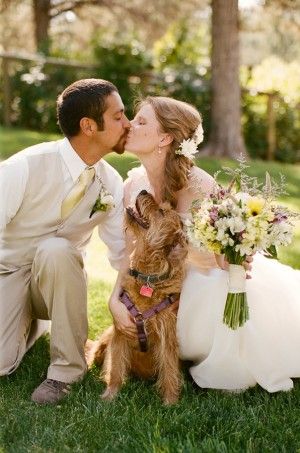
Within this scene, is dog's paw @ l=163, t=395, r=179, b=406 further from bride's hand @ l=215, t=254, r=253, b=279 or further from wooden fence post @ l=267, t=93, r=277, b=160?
wooden fence post @ l=267, t=93, r=277, b=160

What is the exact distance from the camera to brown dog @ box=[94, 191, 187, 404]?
3199 millimetres

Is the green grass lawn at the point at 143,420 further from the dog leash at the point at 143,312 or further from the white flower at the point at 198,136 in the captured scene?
the white flower at the point at 198,136

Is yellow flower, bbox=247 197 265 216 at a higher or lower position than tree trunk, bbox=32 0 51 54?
lower

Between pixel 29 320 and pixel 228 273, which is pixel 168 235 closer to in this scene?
pixel 228 273

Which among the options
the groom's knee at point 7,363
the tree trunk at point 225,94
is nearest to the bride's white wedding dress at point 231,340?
the groom's knee at point 7,363

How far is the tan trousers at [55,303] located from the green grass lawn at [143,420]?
0.38 ft

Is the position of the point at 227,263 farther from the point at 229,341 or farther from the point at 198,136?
the point at 198,136

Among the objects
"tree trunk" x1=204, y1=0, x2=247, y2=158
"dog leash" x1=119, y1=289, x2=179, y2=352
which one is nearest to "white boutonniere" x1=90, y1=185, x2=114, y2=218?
"dog leash" x1=119, y1=289, x2=179, y2=352

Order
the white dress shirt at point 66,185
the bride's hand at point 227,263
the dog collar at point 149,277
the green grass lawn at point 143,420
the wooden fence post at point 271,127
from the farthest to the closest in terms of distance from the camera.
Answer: the wooden fence post at point 271,127, the white dress shirt at point 66,185, the bride's hand at point 227,263, the dog collar at point 149,277, the green grass lawn at point 143,420

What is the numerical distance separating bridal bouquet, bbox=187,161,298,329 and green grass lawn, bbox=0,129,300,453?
403 mm

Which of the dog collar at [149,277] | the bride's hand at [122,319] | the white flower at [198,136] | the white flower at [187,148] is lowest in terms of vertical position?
the bride's hand at [122,319]

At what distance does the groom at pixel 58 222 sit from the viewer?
350 cm

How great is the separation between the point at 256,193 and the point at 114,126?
34.4 inches

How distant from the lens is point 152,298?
3363 mm
